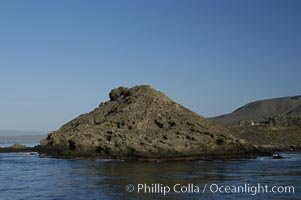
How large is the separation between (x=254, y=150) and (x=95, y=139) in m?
25.4

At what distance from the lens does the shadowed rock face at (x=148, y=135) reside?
7156 centimetres

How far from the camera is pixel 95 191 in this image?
1382 inches

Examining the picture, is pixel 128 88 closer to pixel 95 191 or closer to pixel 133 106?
pixel 133 106

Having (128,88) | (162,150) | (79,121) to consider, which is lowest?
(162,150)

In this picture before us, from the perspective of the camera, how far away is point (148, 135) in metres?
74.3

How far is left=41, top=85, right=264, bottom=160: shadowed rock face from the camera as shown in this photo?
71.6 meters

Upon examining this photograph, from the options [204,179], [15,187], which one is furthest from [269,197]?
[15,187]
